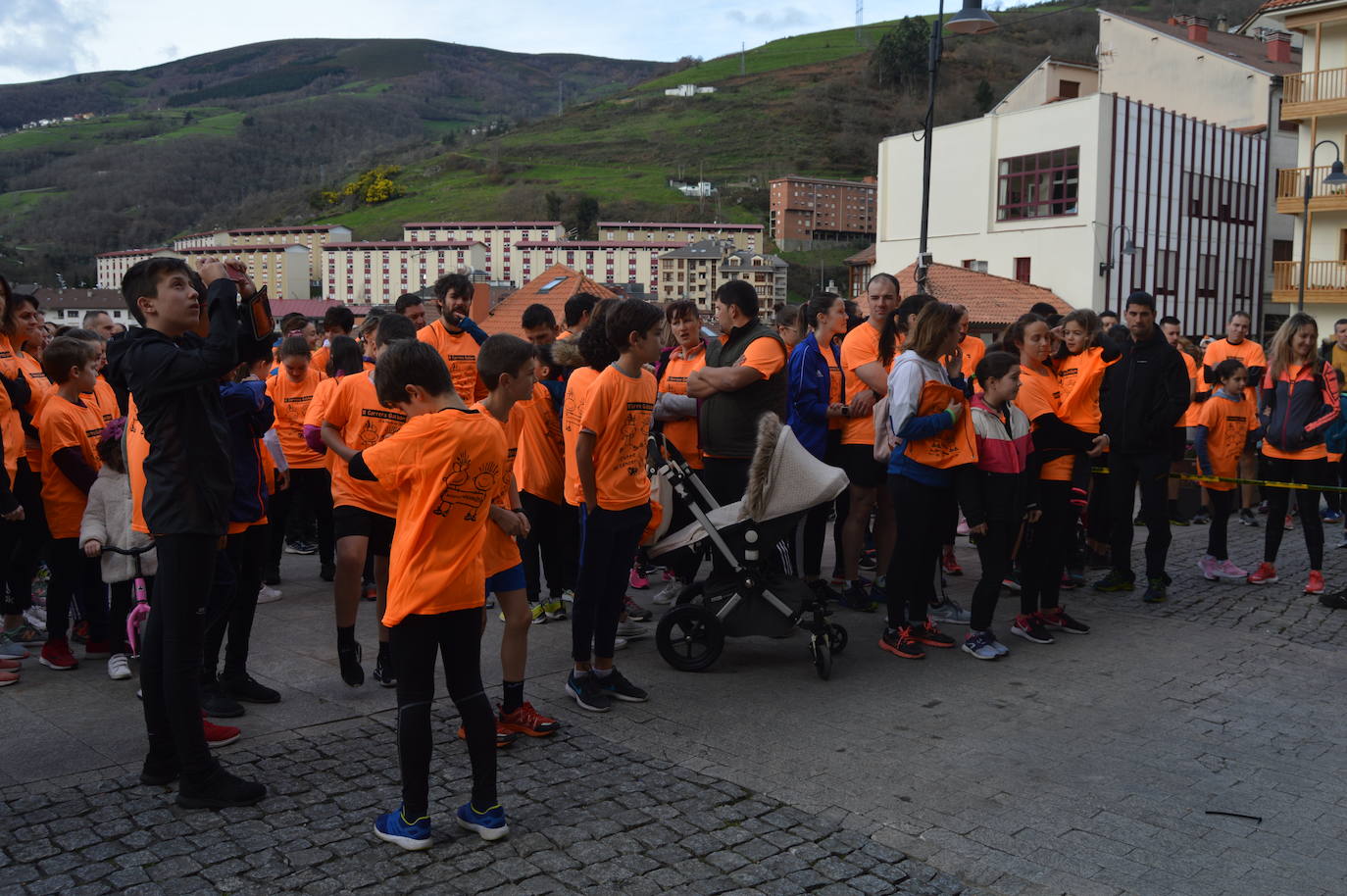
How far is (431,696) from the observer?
13.5 ft

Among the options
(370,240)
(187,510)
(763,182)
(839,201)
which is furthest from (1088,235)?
(370,240)

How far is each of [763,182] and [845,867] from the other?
132788mm

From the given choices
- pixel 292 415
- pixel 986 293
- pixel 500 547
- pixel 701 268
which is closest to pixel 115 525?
pixel 500 547

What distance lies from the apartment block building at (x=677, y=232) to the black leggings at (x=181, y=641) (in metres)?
107

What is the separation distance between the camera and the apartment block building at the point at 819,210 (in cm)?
11662

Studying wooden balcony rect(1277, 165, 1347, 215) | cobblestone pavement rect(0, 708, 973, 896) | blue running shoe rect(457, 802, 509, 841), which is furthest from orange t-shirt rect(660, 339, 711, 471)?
wooden balcony rect(1277, 165, 1347, 215)

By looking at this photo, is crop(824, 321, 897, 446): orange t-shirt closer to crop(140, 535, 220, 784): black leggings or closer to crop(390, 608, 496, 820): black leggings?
crop(390, 608, 496, 820): black leggings

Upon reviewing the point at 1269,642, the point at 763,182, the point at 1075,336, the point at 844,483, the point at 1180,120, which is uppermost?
the point at 763,182

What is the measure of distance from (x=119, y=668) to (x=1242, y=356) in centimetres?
1104

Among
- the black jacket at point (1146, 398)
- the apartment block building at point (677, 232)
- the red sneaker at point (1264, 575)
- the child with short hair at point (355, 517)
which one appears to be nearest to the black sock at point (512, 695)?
the child with short hair at point (355, 517)

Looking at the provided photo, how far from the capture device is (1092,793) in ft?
15.1

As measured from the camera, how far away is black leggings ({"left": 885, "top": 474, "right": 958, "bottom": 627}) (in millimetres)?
6531

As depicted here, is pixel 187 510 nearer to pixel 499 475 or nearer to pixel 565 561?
pixel 499 475

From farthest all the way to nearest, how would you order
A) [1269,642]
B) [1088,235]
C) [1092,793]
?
[1088,235]
[1269,642]
[1092,793]
